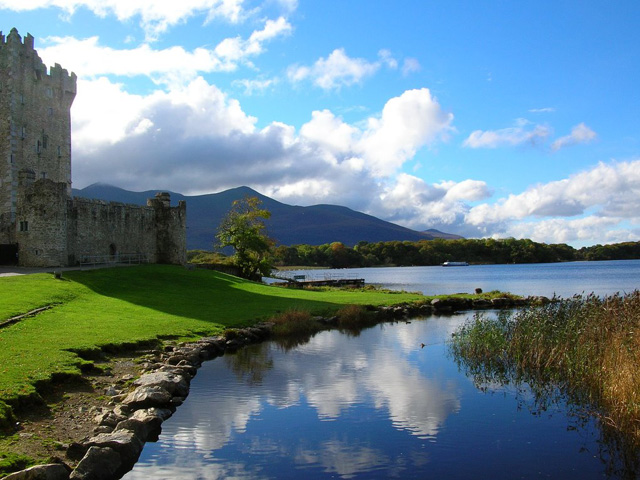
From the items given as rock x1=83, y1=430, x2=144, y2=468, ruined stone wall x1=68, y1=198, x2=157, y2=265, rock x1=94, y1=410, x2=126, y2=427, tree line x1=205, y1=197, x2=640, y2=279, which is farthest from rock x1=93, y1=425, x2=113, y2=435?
tree line x1=205, y1=197, x2=640, y2=279

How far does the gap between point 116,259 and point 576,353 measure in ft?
129

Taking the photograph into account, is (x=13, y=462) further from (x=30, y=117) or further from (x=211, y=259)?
(x=211, y=259)

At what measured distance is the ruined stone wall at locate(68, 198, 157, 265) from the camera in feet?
139

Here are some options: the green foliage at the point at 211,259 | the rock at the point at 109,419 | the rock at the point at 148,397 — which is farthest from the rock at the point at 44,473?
the green foliage at the point at 211,259

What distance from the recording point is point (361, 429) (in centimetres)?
1209

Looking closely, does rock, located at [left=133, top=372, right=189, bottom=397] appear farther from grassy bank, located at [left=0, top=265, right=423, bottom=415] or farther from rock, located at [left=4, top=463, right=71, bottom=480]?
rock, located at [left=4, top=463, right=71, bottom=480]

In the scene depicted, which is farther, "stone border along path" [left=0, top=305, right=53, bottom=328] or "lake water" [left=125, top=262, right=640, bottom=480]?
"stone border along path" [left=0, top=305, right=53, bottom=328]

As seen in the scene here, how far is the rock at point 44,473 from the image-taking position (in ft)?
25.6

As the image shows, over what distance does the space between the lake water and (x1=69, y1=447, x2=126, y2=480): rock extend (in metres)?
0.40

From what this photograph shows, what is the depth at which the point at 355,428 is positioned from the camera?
12172mm

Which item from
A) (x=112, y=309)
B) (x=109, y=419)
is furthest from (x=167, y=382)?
(x=112, y=309)

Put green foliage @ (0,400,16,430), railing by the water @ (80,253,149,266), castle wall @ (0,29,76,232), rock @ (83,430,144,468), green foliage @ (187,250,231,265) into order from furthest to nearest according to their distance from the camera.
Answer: green foliage @ (187,250,231,265) → castle wall @ (0,29,76,232) → railing by the water @ (80,253,149,266) → green foliage @ (0,400,16,430) → rock @ (83,430,144,468)

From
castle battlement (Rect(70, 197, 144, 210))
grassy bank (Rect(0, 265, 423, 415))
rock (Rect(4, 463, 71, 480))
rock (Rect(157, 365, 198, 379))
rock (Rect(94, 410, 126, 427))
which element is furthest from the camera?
castle battlement (Rect(70, 197, 144, 210))

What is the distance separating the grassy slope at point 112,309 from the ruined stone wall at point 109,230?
4827 millimetres
